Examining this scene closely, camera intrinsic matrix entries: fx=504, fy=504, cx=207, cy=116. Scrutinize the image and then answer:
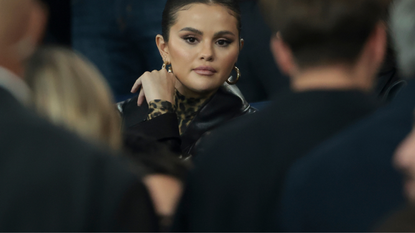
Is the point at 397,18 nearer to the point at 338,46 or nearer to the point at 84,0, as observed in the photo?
the point at 338,46

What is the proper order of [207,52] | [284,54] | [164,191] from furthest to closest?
[207,52] < [164,191] < [284,54]

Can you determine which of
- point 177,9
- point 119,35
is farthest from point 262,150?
point 119,35

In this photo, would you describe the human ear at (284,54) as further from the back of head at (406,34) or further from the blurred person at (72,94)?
the blurred person at (72,94)

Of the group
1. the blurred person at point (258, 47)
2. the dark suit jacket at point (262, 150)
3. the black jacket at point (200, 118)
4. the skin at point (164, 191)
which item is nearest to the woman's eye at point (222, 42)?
the black jacket at point (200, 118)

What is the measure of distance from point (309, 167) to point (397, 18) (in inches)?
10.0

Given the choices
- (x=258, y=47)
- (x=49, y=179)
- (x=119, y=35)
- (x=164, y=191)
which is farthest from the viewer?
(x=119, y=35)

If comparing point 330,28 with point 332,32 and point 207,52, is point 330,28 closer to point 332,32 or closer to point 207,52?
point 332,32

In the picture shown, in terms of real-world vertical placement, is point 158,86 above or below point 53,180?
below

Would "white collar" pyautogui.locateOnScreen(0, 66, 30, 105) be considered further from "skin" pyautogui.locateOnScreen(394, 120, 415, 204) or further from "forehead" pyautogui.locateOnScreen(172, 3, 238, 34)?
"forehead" pyautogui.locateOnScreen(172, 3, 238, 34)

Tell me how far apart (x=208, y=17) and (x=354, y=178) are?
1111 millimetres

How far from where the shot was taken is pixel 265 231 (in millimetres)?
657

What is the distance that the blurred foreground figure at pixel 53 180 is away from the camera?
478 millimetres

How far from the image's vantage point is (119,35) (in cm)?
249

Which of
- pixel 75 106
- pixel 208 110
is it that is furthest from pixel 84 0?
pixel 75 106
